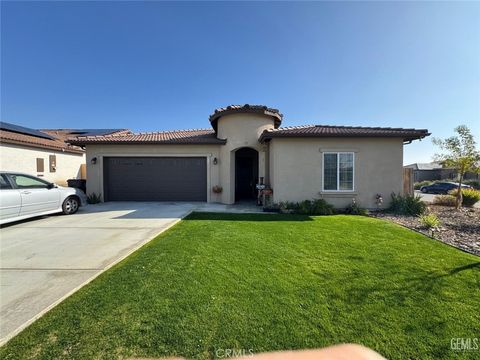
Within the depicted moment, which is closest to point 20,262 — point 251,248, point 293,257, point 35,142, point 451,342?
point 251,248

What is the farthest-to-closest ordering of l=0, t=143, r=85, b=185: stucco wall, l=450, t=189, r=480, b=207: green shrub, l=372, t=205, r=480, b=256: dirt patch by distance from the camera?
l=0, t=143, r=85, b=185: stucco wall
l=450, t=189, r=480, b=207: green shrub
l=372, t=205, r=480, b=256: dirt patch

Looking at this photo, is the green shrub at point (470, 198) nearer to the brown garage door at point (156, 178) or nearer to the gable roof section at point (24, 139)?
the brown garage door at point (156, 178)

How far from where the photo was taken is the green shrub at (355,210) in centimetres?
862

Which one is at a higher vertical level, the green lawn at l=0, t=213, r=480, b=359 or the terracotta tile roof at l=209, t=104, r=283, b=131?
the terracotta tile roof at l=209, t=104, r=283, b=131

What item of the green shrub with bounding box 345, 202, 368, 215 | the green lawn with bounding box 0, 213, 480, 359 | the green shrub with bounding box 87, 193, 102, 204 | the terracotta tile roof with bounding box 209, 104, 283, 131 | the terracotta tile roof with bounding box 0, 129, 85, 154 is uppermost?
the terracotta tile roof with bounding box 209, 104, 283, 131

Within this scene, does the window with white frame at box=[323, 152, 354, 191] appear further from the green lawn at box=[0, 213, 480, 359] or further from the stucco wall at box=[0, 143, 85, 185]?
the stucco wall at box=[0, 143, 85, 185]

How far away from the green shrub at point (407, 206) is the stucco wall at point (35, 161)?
2016 cm

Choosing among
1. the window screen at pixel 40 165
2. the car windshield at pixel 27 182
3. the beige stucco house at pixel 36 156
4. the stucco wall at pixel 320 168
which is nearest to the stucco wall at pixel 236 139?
the stucco wall at pixel 320 168

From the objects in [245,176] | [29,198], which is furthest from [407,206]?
[29,198]

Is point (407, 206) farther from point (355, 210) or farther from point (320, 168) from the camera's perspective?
point (320, 168)

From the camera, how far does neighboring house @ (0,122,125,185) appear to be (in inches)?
498

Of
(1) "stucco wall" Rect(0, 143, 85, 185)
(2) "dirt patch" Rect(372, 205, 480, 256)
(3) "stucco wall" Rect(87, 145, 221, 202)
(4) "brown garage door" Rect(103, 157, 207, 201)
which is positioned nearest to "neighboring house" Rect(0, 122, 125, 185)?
(1) "stucco wall" Rect(0, 143, 85, 185)

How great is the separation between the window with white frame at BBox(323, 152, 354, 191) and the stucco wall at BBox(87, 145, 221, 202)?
5.34m

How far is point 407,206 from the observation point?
340 inches
